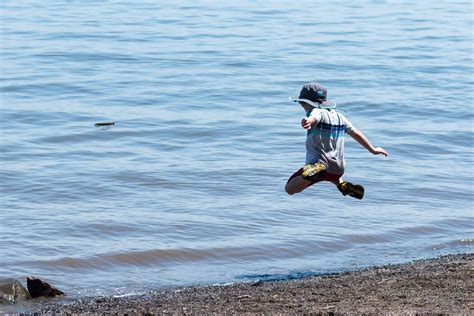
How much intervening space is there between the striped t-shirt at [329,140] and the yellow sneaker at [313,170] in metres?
0.05

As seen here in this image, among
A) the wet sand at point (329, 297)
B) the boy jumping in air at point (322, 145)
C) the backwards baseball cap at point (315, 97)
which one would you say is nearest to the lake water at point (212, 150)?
the wet sand at point (329, 297)

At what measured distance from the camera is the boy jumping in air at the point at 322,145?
8.98 m

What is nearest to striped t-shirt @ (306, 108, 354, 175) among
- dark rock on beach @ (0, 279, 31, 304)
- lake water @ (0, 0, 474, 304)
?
lake water @ (0, 0, 474, 304)

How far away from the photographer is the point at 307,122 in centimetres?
863

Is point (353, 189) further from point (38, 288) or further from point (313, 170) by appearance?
point (38, 288)

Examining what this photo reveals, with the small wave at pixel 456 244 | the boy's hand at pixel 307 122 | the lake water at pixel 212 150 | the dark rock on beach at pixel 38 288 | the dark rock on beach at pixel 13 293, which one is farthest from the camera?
the small wave at pixel 456 244

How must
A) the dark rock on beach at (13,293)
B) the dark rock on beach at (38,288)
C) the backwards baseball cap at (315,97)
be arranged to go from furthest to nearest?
the backwards baseball cap at (315,97) → the dark rock on beach at (38,288) → the dark rock on beach at (13,293)

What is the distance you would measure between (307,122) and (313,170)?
0.51 m

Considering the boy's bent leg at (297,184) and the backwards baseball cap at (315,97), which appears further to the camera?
the backwards baseball cap at (315,97)

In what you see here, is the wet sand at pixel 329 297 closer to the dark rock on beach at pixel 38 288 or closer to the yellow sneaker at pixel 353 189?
the dark rock on beach at pixel 38 288

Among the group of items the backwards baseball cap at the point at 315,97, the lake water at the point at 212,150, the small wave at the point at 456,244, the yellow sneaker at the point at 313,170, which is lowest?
the small wave at the point at 456,244

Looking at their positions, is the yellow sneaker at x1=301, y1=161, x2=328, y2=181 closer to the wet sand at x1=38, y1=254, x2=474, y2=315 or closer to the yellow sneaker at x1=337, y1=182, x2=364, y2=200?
the yellow sneaker at x1=337, y1=182, x2=364, y2=200

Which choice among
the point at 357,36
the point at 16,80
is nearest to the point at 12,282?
the point at 16,80

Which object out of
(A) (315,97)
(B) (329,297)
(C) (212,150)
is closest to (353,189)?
(A) (315,97)
